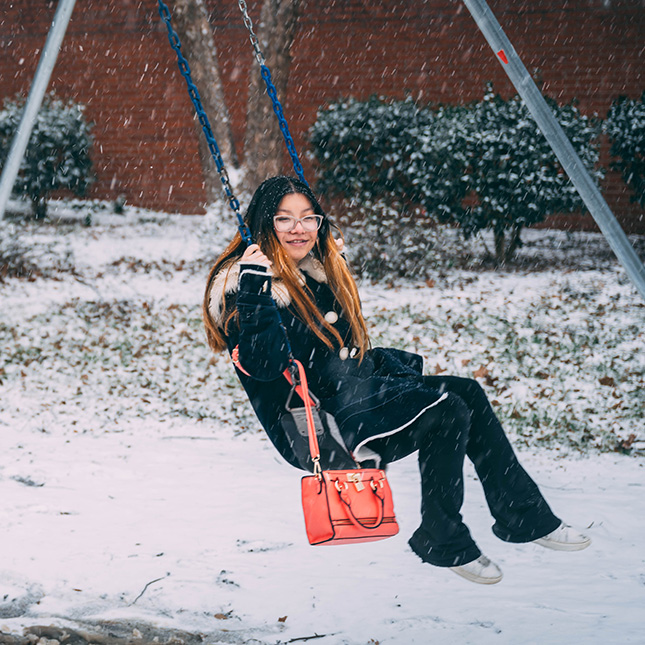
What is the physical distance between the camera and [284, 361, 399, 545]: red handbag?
2.40 m

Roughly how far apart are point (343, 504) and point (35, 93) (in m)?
2.07

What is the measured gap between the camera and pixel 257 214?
9.36 ft

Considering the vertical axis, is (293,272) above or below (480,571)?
above

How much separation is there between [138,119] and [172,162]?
93cm

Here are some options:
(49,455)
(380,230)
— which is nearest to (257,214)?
(49,455)

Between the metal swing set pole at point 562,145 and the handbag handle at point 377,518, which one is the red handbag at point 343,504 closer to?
the handbag handle at point 377,518

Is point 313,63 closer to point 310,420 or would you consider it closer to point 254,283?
point 254,283

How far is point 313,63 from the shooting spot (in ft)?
39.1

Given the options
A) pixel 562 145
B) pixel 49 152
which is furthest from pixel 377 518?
pixel 49 152

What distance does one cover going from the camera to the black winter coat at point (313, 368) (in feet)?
8.34

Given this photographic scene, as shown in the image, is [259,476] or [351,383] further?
[259,476]

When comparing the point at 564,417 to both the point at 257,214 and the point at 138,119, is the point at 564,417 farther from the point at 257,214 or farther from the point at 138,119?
the point at 138,119

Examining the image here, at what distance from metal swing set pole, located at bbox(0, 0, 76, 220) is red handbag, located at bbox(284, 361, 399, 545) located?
1.54 m

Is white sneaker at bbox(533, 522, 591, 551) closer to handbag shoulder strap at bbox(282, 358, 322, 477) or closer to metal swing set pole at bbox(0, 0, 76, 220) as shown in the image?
handbag shoulder strap at bbox(282, 358, 322, 477)
